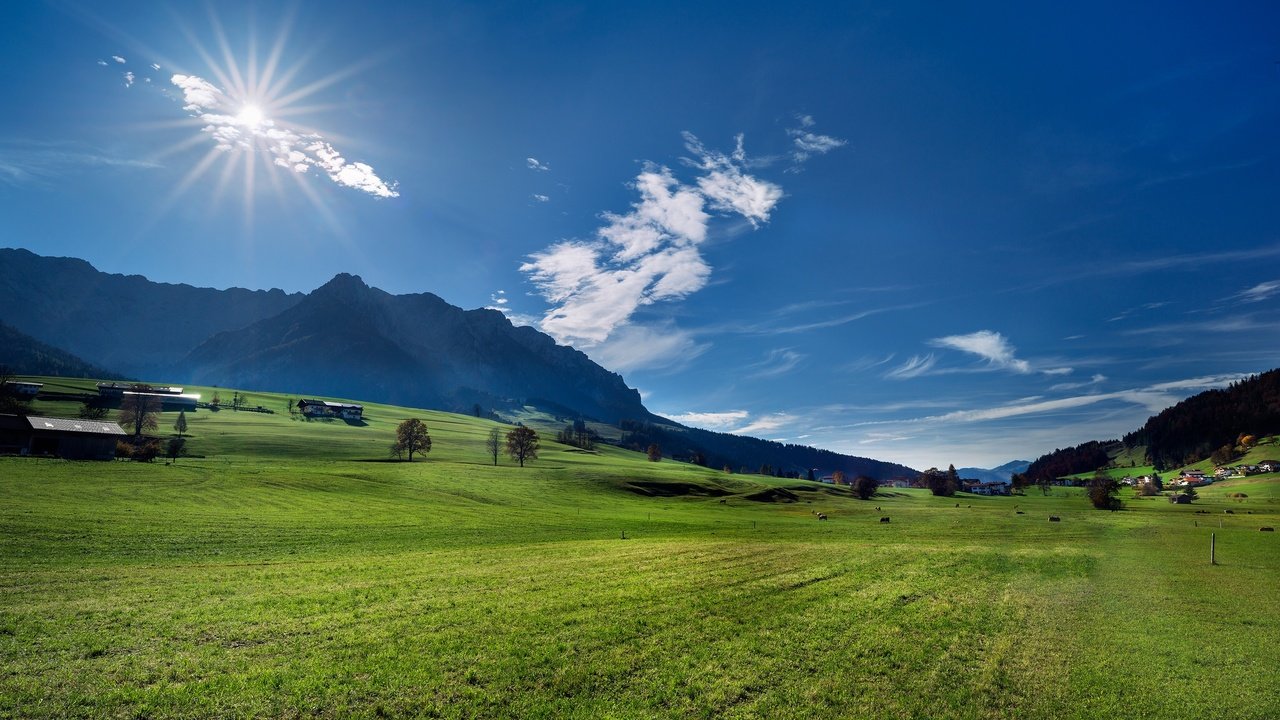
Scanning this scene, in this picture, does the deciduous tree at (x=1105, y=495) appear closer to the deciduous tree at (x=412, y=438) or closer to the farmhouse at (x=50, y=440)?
the deciduous tree at (x=412, y=438)

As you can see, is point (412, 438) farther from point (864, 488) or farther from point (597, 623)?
point (864, 488)

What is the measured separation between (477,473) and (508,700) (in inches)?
4024

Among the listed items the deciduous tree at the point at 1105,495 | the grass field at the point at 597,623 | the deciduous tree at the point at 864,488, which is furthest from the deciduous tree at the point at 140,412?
the deciduous tree at the point at 1105,495

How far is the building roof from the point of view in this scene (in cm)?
8981

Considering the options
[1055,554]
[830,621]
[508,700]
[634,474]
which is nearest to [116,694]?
[508,700]

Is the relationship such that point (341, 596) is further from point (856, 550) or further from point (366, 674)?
point (856, 550)

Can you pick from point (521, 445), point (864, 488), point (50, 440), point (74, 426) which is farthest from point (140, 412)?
point (864, 488)

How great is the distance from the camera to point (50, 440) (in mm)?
89812

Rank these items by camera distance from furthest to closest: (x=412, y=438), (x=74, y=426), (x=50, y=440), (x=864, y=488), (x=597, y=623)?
1. (x=864, y=488)
2. (x=412, y=438)
3. (x=74, y=426)
4. (x=50, y=440)
5. (x=597, y=623)

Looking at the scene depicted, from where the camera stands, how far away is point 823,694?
1543 cm

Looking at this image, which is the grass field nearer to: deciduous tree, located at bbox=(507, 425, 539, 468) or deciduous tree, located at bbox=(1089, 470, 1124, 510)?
deciduous tree, located at bbox=(1089, 470, 1124, 510)

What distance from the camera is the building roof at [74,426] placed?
89812mm

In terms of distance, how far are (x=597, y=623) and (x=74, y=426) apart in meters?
121

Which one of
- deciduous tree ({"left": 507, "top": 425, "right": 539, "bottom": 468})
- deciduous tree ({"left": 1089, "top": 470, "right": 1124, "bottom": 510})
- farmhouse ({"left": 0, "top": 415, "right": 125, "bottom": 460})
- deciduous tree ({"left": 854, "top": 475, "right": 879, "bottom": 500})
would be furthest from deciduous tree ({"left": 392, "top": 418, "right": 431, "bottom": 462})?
deciduous tree ({"left": 1089, "top": 470, "right": 1124, "bottom": 510})
